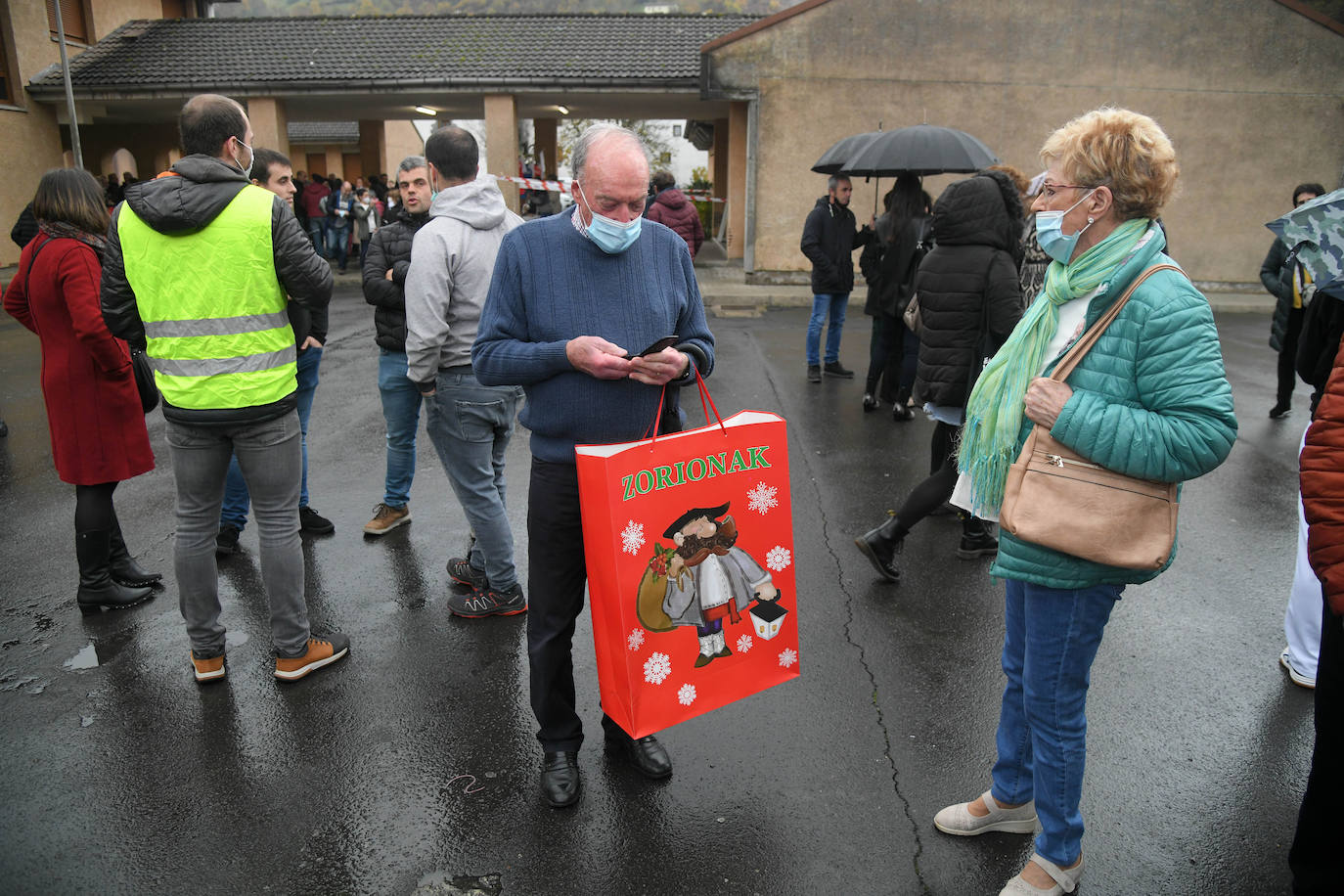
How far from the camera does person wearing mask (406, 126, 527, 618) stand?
155 inches

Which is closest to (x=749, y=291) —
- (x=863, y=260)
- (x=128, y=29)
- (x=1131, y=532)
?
(x=863, y=260)

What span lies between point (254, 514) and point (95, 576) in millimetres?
1423

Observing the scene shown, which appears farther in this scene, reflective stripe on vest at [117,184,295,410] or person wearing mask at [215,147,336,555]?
person wearing mask at [215,147,336,555]

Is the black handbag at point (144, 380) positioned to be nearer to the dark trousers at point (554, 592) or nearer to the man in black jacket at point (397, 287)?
the man in black jacket at point (397, 287)

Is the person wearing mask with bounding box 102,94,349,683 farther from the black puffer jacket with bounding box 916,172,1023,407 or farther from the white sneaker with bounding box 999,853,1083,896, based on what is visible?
the black puffer jacket with bounding box 916,172,1023,407

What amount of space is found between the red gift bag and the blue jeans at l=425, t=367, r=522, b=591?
1447 millimetres

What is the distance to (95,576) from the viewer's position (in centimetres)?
427

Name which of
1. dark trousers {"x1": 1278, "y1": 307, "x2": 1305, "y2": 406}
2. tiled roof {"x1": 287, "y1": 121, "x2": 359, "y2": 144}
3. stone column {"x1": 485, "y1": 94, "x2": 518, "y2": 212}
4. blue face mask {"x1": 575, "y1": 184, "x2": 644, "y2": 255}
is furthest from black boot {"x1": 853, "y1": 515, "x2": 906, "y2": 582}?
tiled roof {"x1": 287, "y1": 121, "x2": 359, "y2": 144}

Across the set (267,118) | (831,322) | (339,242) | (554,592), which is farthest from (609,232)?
(267,118)

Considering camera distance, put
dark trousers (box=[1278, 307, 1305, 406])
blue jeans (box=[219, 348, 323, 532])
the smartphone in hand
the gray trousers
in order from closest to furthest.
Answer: the smartphone in hand < the gray trousers < blue jeans (box=[219, 348, 323, 532]) < dark trousers (box=[1278, 307, 1305, 406])

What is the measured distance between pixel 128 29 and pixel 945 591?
84.1 feet

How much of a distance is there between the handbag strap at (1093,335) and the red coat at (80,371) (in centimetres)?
406

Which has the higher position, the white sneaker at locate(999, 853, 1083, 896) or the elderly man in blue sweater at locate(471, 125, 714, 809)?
the elderly man in blue sweater at locate(471, 125, 714, 809)

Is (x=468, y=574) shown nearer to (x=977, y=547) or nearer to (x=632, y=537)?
(x=632, y=537)
